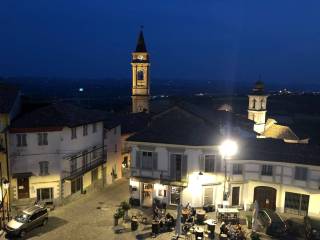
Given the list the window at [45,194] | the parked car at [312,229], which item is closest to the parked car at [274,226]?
the parked car at [312,229]

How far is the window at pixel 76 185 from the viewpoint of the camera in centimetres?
3545

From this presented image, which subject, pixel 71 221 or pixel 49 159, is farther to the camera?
pixel 49 159

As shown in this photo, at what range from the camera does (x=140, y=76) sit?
63281mm

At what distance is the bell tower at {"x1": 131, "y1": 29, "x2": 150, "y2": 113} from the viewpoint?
62844 mm

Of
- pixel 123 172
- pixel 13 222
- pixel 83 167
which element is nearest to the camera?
pixel 13 222

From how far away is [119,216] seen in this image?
29.4 m

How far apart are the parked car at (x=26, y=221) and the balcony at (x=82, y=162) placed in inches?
221

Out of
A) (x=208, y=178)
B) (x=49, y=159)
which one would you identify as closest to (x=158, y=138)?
(x=208, y=178)

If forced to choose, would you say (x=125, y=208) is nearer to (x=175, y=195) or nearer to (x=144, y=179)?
(x=144, y=179)

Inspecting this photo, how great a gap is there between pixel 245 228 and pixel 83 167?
18154 mm

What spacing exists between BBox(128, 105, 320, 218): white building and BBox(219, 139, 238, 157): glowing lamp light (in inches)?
21.7

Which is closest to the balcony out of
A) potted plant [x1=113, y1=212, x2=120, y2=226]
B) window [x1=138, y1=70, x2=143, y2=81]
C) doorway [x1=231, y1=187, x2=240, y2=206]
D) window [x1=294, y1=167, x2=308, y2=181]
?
potted plant [x1=113, y1=212, x2=120, y2=226]

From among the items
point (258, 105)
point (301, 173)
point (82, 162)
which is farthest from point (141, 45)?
point (301, 173)

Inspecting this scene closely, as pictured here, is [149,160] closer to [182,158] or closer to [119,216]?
[182,158]
